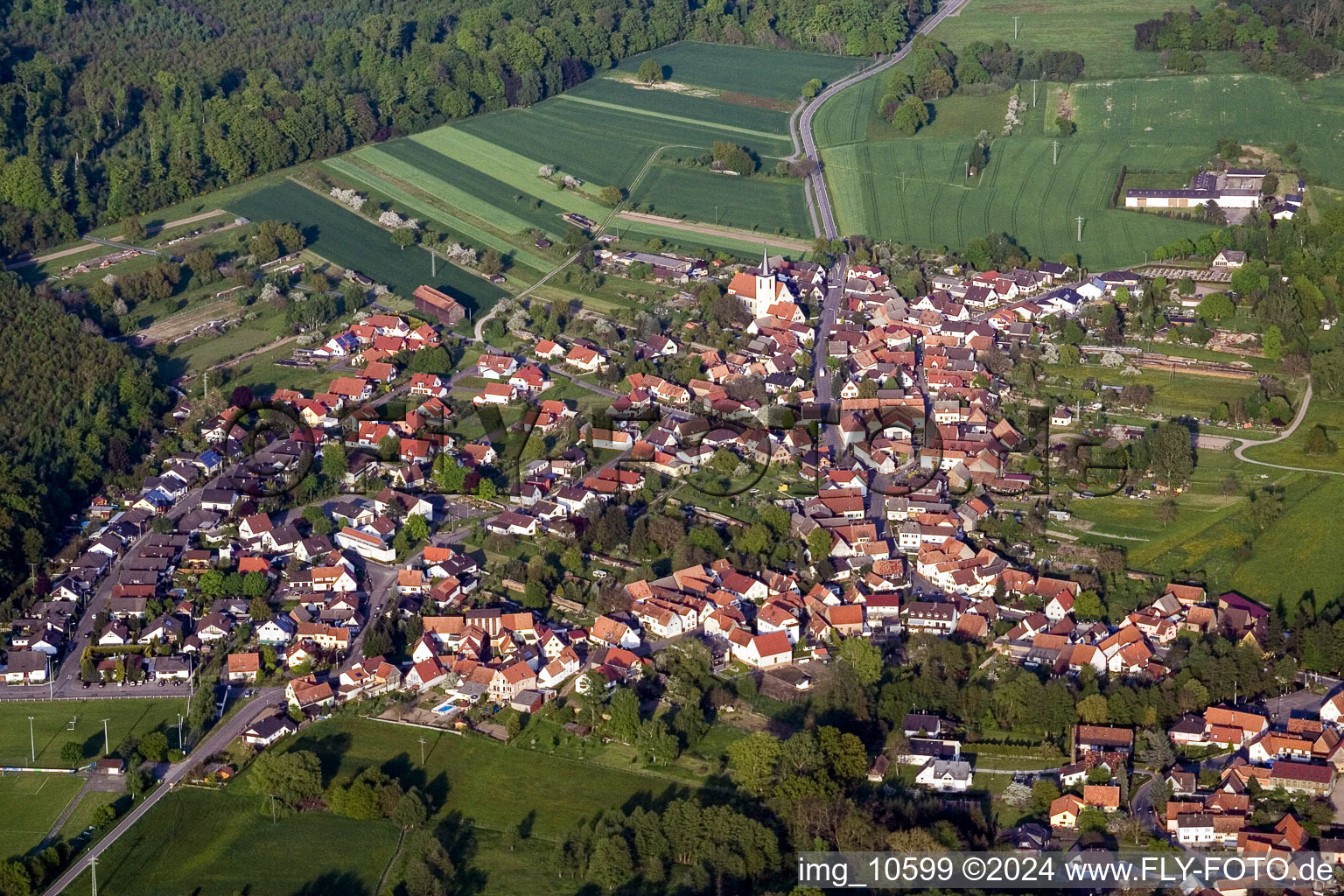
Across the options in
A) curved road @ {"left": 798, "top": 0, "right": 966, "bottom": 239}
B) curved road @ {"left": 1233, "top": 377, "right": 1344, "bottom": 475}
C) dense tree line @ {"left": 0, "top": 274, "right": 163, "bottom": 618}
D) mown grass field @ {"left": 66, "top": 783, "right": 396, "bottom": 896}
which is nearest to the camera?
mown grass field @ {"left": 66, "top": 783, "right": 396, "bottom": 896}

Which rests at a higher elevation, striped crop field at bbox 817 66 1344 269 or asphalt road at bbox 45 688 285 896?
striped crop field at bbox 817 66 1344 269

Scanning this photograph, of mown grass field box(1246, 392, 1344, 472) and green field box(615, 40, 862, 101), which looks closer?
mown grass field box(1246, 392, 1344, 472)

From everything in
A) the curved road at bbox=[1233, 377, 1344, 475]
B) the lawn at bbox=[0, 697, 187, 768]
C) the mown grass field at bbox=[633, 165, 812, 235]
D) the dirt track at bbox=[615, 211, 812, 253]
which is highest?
the mown grass field at bbox=[633, 165, 812, 235]

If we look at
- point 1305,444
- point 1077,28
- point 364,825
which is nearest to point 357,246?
point 1305,444

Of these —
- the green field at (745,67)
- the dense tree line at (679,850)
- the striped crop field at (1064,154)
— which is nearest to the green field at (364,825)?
the dense tree line at (679,850)

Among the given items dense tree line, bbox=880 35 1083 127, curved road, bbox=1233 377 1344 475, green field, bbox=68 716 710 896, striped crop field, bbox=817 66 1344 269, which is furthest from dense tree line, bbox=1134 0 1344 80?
green field, bbox=68 716 710 896

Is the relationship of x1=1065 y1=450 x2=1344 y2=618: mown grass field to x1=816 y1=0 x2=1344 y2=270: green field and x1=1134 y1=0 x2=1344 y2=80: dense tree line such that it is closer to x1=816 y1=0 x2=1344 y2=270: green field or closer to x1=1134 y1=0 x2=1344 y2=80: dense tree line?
x1=816 y1=0 x2=1344 y2=270: green field

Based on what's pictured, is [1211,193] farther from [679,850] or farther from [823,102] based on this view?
[679,850]
